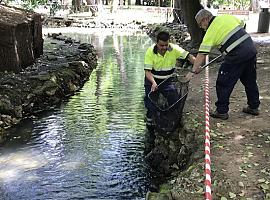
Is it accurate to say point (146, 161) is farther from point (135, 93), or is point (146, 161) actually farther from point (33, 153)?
point (135, 93)

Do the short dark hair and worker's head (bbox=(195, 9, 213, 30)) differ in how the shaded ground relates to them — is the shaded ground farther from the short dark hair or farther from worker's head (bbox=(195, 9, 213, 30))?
worker's head (bbox=(195, 9, 213, 30))

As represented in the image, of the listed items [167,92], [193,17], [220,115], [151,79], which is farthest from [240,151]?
[193,17]

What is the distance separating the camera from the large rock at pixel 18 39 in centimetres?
1161

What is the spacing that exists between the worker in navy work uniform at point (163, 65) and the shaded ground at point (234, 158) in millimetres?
666

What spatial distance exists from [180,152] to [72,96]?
21.1 ft

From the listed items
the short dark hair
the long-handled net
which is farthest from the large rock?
the short dark hair

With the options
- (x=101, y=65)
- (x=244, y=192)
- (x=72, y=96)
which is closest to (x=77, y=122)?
(x=72, y=96)

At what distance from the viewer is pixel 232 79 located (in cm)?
658

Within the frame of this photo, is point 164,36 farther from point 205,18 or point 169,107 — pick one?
point 169,107

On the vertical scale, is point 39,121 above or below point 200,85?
below

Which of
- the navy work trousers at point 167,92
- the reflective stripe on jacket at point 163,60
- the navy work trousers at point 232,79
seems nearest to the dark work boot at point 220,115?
the navy work trousers at point 232,79

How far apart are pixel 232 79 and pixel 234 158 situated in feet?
5.13

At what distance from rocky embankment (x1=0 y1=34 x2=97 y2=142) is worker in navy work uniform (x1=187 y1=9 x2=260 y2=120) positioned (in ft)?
15.4

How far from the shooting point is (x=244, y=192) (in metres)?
4.63
